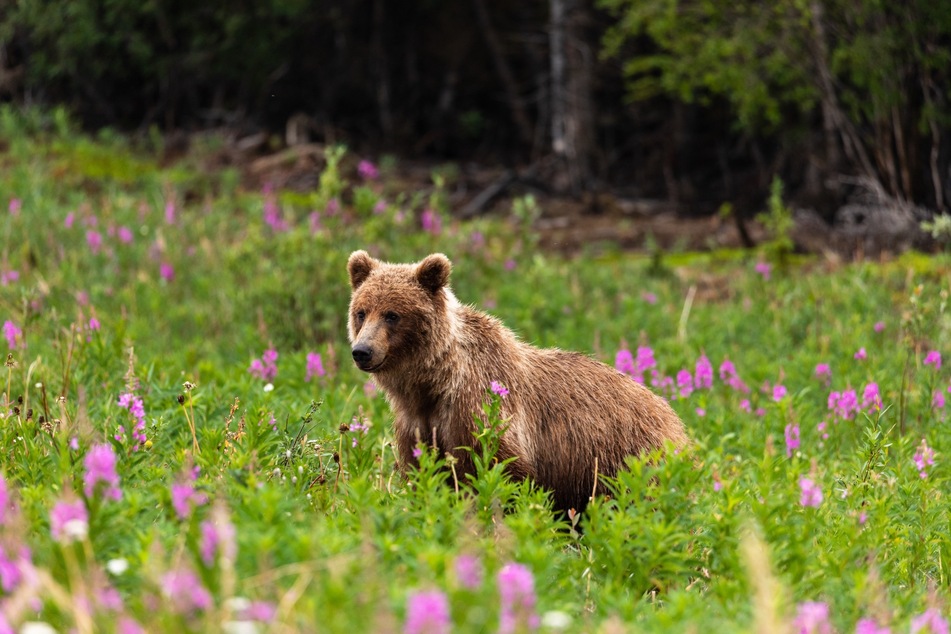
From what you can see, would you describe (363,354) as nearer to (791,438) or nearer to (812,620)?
(791,438)

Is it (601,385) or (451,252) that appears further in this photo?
(451,252)

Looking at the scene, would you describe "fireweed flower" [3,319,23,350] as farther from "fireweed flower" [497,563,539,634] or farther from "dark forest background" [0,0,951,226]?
"dark forest background" [0,0,951,226]

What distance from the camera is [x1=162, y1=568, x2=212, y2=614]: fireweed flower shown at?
2413 mm

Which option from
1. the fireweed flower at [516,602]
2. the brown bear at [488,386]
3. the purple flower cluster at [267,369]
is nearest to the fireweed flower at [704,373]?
the brown bear at [488,386]

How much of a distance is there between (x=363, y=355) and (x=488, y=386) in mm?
619

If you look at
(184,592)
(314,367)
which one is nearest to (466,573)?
(184,592)

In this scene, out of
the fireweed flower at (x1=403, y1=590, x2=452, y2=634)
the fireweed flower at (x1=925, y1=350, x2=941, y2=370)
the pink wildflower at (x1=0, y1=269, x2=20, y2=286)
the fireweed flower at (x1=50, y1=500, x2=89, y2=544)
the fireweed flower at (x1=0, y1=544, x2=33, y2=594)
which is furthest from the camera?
the pink wildflower at (x1=0, y1=269, x2=20, y2=286)

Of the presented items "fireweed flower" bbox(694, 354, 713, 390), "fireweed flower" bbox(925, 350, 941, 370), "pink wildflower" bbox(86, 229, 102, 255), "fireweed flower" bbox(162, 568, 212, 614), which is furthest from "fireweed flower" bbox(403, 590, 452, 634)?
"pink wildflower" bbox(86, 229, 102, 255)

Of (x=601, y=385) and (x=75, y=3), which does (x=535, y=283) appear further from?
(x=75, y=3)

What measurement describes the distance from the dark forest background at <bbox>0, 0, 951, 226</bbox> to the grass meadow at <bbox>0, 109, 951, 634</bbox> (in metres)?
2.38

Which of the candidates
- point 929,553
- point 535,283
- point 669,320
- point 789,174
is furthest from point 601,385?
point 789,174

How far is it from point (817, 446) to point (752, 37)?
28.5 feet

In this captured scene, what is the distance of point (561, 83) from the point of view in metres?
18.6

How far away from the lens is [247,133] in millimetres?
20438
